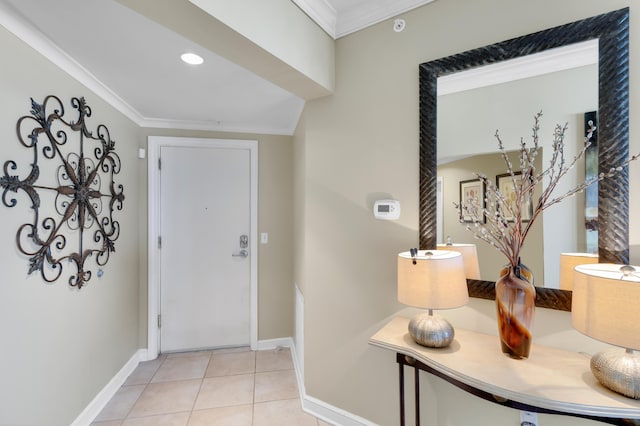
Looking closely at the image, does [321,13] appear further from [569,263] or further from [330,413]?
[330,413]

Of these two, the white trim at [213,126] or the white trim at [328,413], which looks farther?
the white trim at [213,126]

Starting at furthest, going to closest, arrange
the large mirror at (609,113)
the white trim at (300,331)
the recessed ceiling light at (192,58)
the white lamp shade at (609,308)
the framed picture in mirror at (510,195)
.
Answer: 1. the white trim at (300,331)
2. the recessed ceiling light at (192,58)
3. the framed picture in mirror at (510,195)
4. the large mirror at (609,113)
5. the white lamp shade at (609,308)

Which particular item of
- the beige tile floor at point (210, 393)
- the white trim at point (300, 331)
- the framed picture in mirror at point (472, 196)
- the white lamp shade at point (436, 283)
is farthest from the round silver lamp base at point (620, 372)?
the white trim at point (300, 331)

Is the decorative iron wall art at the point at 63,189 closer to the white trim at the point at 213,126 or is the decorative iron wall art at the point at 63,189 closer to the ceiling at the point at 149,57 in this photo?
the ceiling at the point at 149,57

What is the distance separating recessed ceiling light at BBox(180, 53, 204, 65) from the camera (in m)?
1.67

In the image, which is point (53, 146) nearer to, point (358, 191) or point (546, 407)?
point (358, 191)

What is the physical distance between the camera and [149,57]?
1.71 m

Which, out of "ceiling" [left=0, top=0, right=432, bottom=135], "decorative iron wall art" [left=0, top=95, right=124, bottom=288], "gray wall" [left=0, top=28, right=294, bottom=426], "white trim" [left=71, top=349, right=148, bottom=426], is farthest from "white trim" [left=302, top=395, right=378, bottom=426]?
"ceiling" [left=0, top=0, right=432, bottom=135]

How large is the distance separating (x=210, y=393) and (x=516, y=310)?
2239mm

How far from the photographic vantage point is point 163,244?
2771 millimetres

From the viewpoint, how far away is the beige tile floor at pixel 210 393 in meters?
1.90

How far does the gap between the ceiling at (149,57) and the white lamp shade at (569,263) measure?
1.41 meters

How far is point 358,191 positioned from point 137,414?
7.20ft

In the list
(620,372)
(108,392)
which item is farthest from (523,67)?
(108,392)
